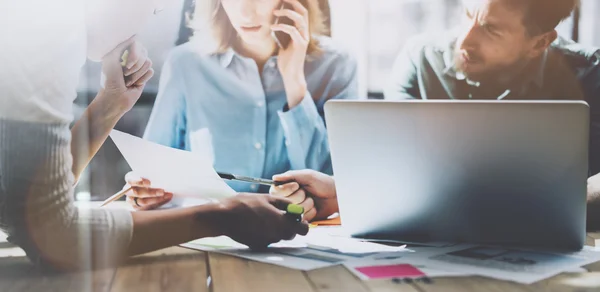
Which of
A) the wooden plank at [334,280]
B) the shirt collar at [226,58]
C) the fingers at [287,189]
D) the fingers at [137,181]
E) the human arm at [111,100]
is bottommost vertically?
the wooden plank at [334,280]

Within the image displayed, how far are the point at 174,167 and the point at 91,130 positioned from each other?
0.53m

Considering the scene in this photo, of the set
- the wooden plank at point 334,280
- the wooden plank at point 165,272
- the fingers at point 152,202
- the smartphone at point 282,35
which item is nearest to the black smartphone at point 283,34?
the smartphone at point 282,35

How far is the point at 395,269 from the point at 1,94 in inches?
38.7

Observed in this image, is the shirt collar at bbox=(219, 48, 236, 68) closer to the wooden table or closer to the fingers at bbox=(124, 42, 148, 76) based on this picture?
the fingers at bbox=(124, 42, 148, 76)

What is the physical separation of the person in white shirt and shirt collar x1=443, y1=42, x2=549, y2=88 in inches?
37.5

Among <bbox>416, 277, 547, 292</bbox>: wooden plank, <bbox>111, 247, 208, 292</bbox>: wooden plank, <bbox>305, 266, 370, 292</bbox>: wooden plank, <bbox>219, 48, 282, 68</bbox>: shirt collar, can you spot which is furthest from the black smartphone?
<bbox>416, 277, 547, 292</bbox>: wooden plank

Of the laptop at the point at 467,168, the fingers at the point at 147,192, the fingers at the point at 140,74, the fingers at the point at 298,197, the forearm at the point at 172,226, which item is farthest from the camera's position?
the fingers at the point at 140,74

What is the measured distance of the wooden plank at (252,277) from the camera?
1.24 meters

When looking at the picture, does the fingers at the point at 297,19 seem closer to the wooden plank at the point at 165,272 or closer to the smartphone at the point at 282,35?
the smartphone at the point at 282,35

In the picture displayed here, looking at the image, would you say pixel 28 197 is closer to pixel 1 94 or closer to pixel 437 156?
pixel 1 94

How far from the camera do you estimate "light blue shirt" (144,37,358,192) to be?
2119 millimetres

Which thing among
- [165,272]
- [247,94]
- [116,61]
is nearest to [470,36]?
[247,94]

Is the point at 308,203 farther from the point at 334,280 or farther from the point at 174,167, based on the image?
the point at 334,280

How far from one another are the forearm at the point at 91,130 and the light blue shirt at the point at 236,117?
0.16 m
